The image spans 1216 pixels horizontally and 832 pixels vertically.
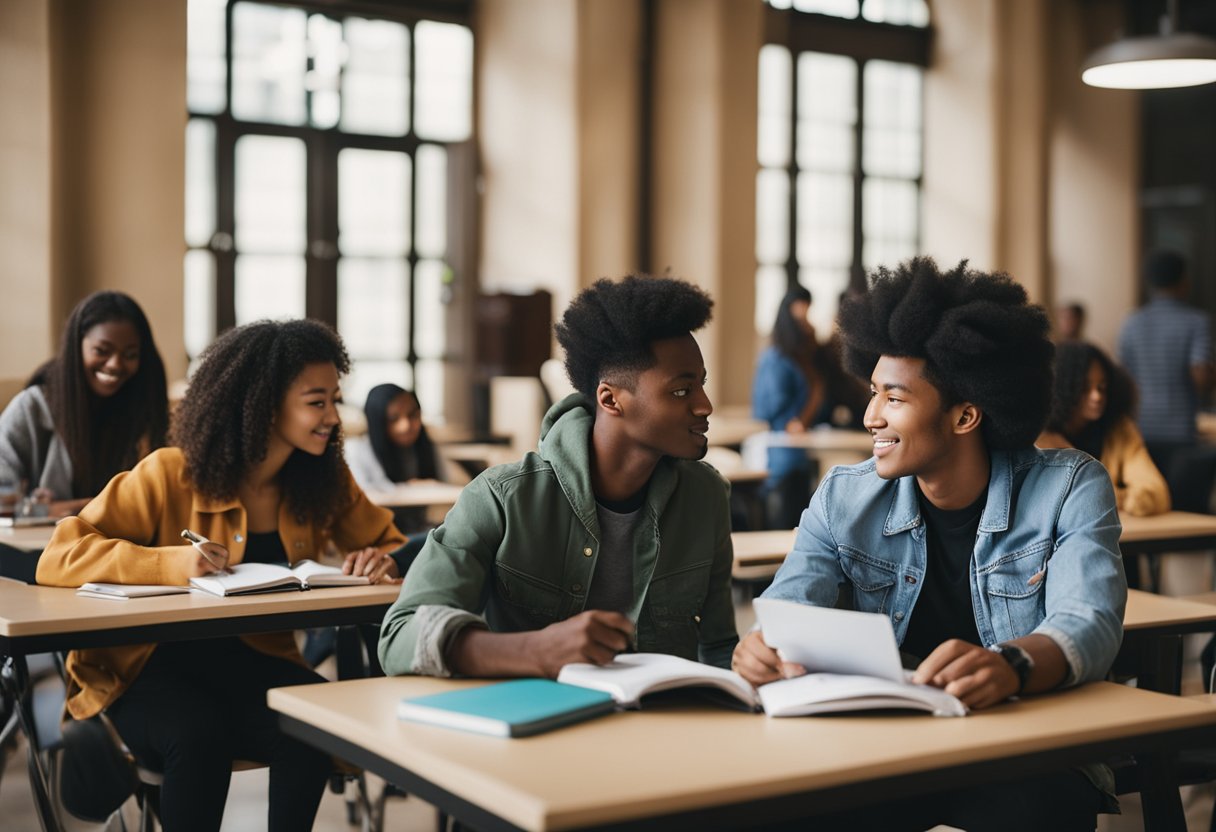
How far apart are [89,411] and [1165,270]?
5.68 m

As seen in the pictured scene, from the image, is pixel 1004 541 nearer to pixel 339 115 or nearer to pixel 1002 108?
pixel 339 115

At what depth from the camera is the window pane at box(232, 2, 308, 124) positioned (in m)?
8.87

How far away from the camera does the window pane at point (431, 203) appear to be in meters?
9.58

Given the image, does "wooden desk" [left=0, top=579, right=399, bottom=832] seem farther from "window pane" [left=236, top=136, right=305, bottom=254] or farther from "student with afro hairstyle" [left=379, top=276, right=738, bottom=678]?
"window pane" [left=236, top=136, right=305, bottom=254]

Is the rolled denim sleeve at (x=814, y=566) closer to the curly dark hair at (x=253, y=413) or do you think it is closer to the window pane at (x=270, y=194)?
the curly dark hair at (x=253, y=413)

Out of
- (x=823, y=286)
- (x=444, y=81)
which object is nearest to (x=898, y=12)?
(x=823, y=286)

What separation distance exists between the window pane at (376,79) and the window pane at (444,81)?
0.12 m

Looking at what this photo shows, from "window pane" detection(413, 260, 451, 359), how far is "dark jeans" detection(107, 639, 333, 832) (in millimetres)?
Answer: 6639

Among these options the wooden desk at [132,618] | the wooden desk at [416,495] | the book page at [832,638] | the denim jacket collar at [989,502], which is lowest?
the wooden desk at [416,495]

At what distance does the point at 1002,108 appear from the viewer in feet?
38.5

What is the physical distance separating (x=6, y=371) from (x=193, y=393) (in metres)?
4.65

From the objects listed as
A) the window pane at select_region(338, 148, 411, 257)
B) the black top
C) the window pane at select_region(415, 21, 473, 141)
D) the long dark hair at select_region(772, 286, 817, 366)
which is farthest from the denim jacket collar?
the window pane at select_region(415, 21, 473, 141)

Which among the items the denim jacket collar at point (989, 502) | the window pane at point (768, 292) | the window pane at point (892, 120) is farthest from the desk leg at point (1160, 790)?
the window pane at point (892, 120)

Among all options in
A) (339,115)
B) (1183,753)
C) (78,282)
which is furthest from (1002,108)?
(1183,753)
